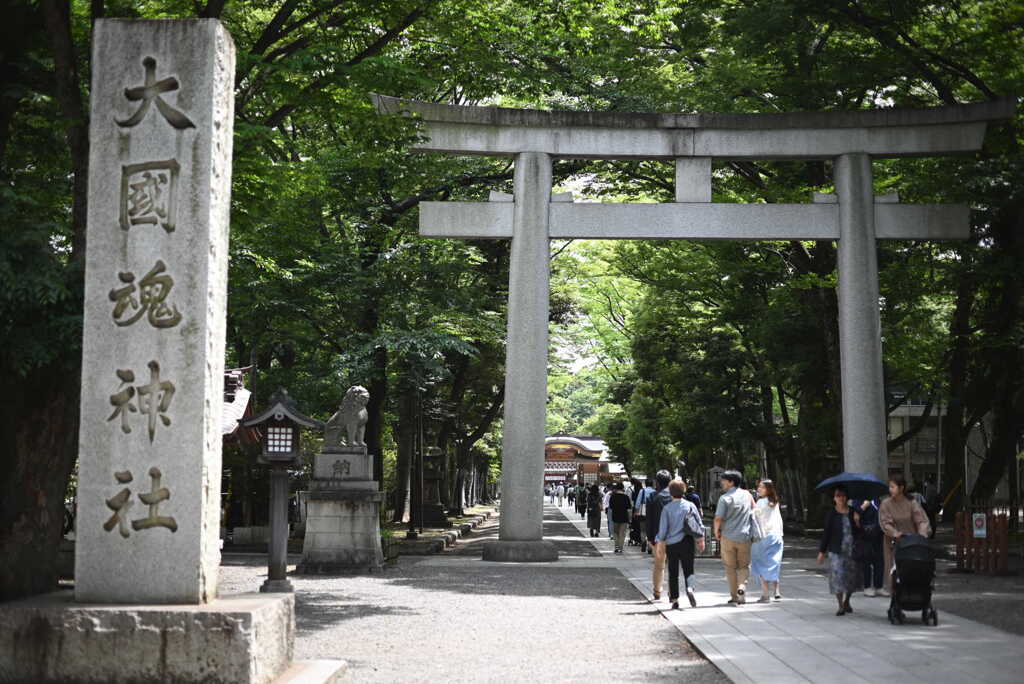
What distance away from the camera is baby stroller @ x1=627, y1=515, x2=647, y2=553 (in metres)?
26.5

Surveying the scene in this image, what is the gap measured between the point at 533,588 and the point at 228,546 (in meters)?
11.7

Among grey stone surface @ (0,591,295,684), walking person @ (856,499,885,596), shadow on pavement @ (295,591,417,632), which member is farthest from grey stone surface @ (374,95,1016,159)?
A: grey stone surface @ (0,591,295,684)

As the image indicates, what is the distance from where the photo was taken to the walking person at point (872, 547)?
13.9 metres

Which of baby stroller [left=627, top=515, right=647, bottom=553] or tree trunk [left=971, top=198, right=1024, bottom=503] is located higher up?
tree trunk [left=971, top=198, right=1024, bottom=503]

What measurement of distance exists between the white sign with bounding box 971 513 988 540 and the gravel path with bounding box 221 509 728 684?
6.26m

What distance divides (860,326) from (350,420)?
955 cm

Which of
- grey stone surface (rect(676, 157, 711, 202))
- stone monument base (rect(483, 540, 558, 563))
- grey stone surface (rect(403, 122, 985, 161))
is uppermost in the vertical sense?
grey stone surface (rect(403, 122, 985, 161))

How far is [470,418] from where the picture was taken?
44.0 metres

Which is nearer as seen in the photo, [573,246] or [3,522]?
[3,522]

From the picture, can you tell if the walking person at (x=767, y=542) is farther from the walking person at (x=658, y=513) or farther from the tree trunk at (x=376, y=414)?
the tree trunk at (x=376, y=414)

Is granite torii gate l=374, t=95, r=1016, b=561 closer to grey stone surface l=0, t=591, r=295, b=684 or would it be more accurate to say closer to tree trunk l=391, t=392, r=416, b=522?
tree trunk l=391, t=392, r=416, b=522

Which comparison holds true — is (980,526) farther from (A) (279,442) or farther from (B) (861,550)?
(A) (279,442)

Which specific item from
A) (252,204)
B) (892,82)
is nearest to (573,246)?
(892,82)

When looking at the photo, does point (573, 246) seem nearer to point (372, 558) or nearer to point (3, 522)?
point (372, 558)
